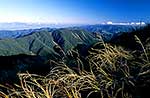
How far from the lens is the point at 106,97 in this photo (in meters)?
5.09

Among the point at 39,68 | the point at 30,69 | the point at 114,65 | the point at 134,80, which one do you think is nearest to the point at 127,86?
the point at 134,80

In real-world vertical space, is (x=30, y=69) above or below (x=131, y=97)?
below

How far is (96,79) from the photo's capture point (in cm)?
547

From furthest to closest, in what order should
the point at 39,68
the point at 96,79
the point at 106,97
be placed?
1. the point at 39,68
2. the point at 96,79
3. the point at 106,97

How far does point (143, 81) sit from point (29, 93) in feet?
6.55

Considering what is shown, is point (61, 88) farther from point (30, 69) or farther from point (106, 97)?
point (30, 69)

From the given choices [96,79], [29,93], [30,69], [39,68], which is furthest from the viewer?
[30,69]

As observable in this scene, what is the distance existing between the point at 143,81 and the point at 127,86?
331 millimetres

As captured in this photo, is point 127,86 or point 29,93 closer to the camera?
point 29,93

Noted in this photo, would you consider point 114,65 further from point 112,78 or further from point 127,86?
point 127,86

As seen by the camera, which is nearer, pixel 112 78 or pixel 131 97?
pixel 131 97

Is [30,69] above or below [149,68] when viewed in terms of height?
below

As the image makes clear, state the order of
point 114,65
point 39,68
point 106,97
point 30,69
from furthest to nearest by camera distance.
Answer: point 30,69, point 39,68, point 114,65, point 106,97

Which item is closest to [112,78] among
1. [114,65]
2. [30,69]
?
[114,65]
